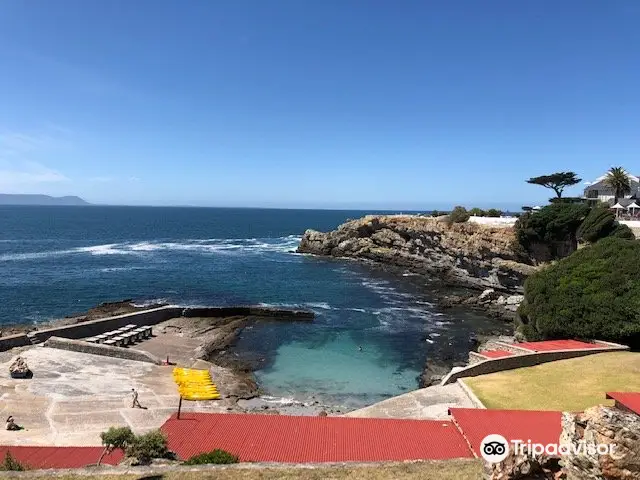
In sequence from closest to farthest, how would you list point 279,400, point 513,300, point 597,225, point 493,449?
point 493,449
point 279,400
point 597,225
point 513,300

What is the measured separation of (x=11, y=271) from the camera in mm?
65438

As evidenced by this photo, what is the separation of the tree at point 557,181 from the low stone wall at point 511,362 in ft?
179

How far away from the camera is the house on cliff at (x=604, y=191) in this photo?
6856cm

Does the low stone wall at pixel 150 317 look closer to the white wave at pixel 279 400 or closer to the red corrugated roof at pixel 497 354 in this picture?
the white wave at pixel 279 400

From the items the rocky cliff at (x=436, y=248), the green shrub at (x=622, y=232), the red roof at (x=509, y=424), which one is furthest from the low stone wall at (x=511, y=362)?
the rocky cliff at (x=436, y=248)

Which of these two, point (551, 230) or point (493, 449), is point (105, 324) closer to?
point (493, 449)

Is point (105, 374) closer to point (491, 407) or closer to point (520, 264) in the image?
point (491, 407)

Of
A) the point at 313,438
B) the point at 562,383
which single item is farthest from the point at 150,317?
the point at 562,383

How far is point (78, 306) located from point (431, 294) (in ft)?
125

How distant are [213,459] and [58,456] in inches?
195

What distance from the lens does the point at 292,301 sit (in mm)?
52312

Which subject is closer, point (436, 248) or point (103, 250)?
point (436, 248)

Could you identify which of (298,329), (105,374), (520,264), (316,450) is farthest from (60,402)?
(520,264)

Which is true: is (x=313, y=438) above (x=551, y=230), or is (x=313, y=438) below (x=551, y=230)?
below
